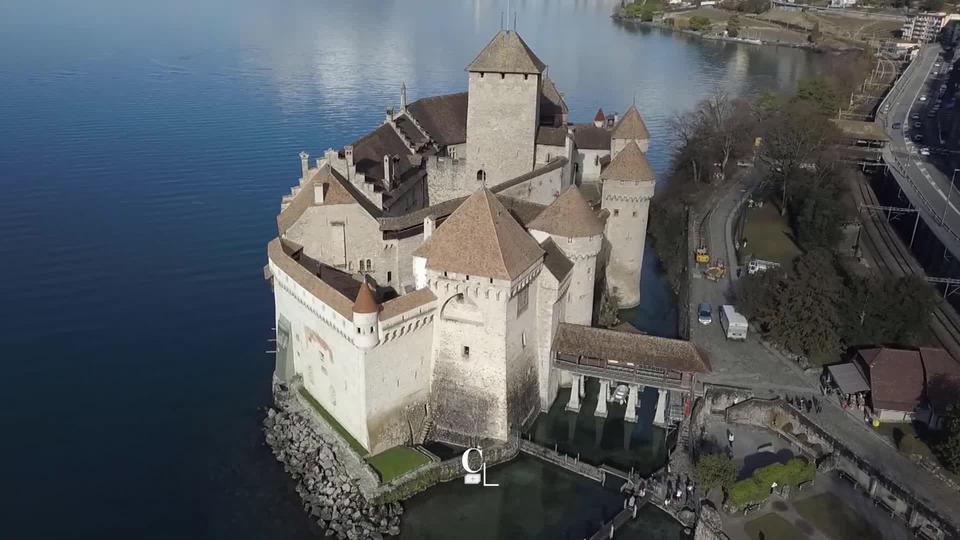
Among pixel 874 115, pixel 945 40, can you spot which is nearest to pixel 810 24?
pixel 945 40

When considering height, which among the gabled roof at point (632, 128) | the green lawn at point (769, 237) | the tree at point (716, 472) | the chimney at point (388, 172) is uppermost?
the gabled roof at point (632, 128)

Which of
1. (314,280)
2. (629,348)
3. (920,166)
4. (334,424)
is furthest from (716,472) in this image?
(920,166)

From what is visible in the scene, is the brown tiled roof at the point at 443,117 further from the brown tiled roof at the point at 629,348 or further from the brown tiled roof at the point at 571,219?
the brown tiled roof at the point at 629,348

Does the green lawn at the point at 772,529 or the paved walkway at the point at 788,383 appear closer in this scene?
the green lawn at the point at 772,529

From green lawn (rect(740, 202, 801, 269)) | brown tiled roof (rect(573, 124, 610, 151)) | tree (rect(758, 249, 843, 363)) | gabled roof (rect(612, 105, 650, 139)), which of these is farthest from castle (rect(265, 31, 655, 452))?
green lawn (rect(740, 202, 801, 269))

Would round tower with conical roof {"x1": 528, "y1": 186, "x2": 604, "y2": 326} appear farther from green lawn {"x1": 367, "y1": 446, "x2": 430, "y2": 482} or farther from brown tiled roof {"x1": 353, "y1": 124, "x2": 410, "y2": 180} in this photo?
green lawn {"x1": 367, "y1": 446, "x2": 430, "y2": 482}

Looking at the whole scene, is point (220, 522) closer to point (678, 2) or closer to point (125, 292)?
point (125, 292)

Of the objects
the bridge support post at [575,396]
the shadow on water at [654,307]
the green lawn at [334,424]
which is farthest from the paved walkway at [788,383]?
the green lawn at [334,424]

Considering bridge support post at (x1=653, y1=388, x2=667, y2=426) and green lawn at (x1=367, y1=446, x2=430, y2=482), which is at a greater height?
bridge support post at (x1=653, y1=388, x2=667, y2=426)
